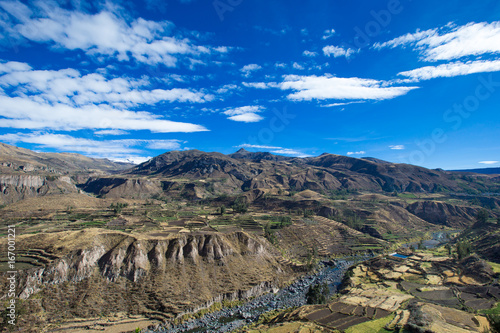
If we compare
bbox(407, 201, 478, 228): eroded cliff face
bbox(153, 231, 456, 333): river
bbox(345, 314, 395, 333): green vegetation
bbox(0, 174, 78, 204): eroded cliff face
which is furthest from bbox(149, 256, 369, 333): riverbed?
bbox(0, 174, 78, 204): eroded cliff face

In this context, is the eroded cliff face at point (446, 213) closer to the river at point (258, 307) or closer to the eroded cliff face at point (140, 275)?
the river at point (258, 307)

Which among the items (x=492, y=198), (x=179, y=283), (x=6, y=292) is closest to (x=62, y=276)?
(x=6, y=292)

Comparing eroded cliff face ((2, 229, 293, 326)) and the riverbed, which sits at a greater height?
eroded cliff face ((2, 229, 293, 326))

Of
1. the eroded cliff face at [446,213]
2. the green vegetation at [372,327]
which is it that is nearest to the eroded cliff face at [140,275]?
the green vegetation at [372,327]

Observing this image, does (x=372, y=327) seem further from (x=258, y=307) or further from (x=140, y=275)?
(x=140, y=275)

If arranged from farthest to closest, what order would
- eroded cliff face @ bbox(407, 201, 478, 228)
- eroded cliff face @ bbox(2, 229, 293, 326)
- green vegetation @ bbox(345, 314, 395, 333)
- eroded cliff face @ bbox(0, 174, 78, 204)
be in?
eroded cliff face @ bbox(0, 174, 78, 204), eroded cliff face @ bbox(407, 201, 478, 228), eroded cliff face @ bbox(2, 229, 293, 326), green vegetation @ bbox(345, 314, 395, 333)

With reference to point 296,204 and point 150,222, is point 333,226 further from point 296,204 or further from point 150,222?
point 150,222

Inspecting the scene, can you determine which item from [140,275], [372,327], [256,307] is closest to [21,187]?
[140,275]

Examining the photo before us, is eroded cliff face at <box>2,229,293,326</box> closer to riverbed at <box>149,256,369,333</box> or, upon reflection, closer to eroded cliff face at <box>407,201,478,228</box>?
riverbed at <box>149,256,369,333</box>

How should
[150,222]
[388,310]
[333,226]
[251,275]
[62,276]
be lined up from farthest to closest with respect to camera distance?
1. [333,226]
2. [150,222]
3. [251,275]
4. [62,276]
5. [388,310]
